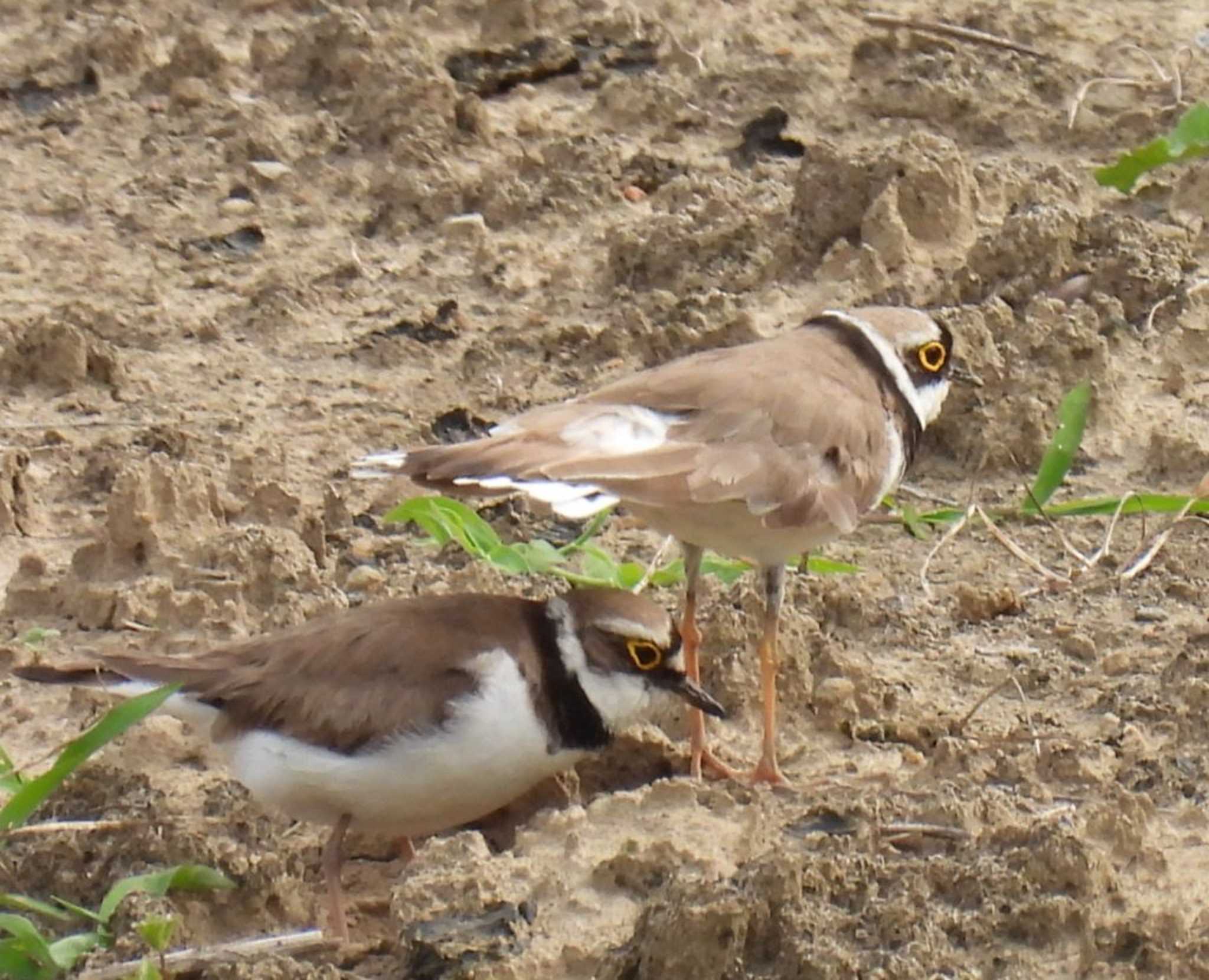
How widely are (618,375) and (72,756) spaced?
3.03 metres

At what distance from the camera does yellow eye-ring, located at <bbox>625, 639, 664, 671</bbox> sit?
5.55 metres

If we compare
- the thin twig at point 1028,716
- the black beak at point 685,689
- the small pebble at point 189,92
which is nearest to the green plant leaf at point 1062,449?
the thin twig at point 1028,716

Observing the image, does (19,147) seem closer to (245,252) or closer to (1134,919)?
(245,252)

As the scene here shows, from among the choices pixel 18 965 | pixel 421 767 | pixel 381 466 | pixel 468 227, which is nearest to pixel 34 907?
pixel 18 965

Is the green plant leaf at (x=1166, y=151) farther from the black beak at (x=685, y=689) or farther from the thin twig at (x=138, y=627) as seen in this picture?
the thin twig at (x=138, y=627)

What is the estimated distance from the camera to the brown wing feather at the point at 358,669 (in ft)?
17.2

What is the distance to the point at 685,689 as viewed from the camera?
564cm

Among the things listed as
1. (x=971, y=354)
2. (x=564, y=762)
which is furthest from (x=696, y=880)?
(x=971, y=354)

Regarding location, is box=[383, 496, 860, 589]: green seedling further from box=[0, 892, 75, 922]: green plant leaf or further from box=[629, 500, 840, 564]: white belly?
box=[0, 892, 75, 922]: green plant leaf

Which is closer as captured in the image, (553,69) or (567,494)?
(567,494)

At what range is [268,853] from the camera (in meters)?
5.26

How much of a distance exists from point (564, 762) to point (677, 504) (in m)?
0.68

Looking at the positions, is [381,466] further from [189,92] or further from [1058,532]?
[189,92]

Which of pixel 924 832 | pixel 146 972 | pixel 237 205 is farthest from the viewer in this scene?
pixel 237 205
